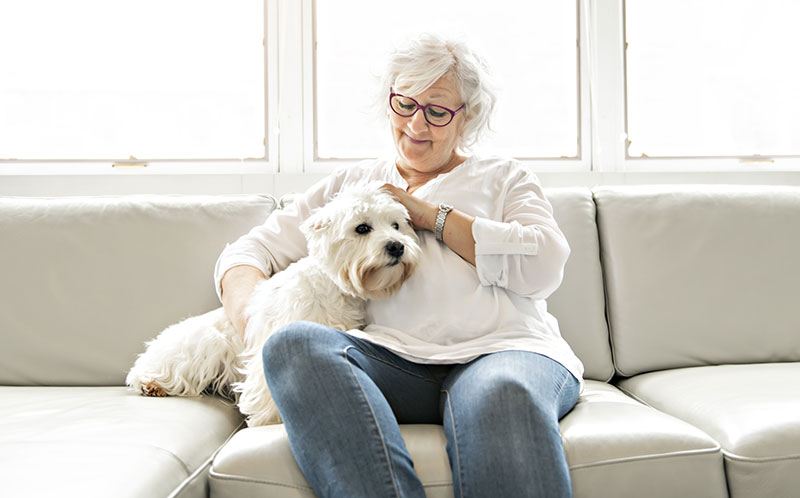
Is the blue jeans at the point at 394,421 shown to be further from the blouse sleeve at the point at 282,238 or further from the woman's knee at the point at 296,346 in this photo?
the blouse sleeve at the point at 282,238

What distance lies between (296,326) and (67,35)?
2.19 meters

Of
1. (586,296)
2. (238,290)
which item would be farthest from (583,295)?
(238,290)

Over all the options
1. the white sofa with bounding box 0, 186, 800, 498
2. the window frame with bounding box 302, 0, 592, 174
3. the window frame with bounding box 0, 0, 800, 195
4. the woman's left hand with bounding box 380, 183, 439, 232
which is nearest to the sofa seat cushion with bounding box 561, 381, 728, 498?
the white sofa with bounding box 0, 186, 800, 498

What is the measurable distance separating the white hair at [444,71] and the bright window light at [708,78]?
1.34 meters

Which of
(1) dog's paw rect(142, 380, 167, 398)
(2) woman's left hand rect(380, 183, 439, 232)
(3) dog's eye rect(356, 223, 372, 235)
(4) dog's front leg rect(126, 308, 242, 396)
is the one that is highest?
(2) woman's left hand rect(380, 183, 439, 232)

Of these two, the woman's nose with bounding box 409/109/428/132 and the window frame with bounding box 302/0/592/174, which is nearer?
the woman's nose with bounding box 409/109/428/132

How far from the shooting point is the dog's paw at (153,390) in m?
1.67

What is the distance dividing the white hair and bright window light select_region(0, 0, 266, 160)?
1.23 metres

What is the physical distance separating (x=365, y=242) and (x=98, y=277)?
3.13 ft

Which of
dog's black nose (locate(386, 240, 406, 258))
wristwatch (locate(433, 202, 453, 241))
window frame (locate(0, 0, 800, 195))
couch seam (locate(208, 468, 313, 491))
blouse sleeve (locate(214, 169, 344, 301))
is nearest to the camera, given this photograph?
couch seam (locate(208, 468, 313, 491))

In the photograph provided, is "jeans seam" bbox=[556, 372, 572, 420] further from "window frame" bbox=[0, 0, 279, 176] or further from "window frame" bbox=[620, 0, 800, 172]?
"window frame" bbox=[0, 0, 279, 176]

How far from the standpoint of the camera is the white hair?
1687 millimetres

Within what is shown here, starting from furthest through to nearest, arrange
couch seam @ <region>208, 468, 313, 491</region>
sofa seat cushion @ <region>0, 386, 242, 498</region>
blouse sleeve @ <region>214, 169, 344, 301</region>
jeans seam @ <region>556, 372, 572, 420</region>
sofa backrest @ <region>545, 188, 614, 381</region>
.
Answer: sofa backrest @ <region>545, 188, 614, 381</region>
blouse sleeve @ <region>214, 169, 344, 301</region>
jeans seam @ <region>556, 372, 572, 420</region>
couch seam @ <region>208, 468, 313, 491</region>
sofa seat cushion @ <region>0, 386, 242, 498</region>

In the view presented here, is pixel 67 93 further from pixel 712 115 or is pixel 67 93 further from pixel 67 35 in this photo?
pixel 712 115
